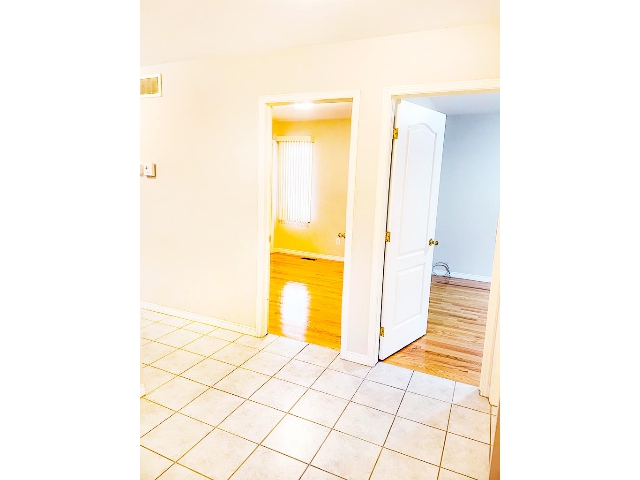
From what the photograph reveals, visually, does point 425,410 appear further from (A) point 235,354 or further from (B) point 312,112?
(B) point 312,112

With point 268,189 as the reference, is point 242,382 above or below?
below

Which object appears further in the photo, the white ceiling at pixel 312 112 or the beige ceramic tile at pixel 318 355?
the white ceiling at pixel 312 112

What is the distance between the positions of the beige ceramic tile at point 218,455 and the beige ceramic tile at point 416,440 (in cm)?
81

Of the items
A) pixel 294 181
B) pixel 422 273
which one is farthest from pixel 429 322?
pixel 294 181

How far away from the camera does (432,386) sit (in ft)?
8.36

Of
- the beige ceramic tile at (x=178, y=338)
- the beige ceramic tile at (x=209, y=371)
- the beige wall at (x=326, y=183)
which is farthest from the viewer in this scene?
the beige wall at (x=326, y=183)

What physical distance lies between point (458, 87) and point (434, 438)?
219 centimetres

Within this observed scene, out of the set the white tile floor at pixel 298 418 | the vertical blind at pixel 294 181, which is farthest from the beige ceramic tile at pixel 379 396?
the vertical blind at pixel 294 181

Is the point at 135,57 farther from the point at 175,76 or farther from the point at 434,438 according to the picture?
the point at 175,76

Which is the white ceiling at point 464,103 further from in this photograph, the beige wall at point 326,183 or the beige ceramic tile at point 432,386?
the beige ceramic tile at point 432,386

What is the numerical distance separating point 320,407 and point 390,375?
69 centimetres

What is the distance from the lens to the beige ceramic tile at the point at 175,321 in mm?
3459

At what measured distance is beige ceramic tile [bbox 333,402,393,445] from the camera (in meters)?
2.01
